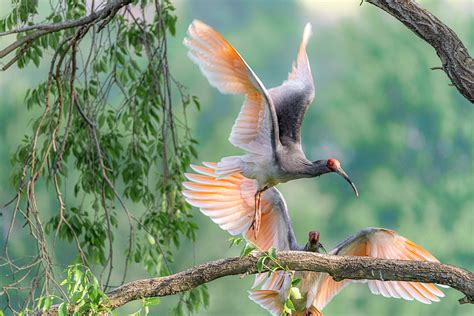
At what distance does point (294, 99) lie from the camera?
3.71 m

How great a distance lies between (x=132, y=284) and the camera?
2.88m

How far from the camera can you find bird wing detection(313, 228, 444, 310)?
11.6ft

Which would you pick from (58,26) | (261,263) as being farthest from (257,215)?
(58,26)

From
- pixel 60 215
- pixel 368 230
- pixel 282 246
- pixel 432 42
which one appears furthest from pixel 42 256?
pixel 432 42

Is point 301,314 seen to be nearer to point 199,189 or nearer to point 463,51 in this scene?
point 199,189

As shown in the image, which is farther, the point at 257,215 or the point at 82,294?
the point at 257,215

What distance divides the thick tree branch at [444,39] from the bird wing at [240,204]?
120cm

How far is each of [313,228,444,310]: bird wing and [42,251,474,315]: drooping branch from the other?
2.43 feet

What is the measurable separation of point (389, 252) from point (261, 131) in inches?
29.8

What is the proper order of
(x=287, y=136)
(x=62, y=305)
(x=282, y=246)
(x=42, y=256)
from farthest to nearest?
(x=282, y=246), (x=287, y=136), (x=42, y=256), (x=62, y=305)

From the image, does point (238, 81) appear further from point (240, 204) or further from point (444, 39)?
point (444, 39)

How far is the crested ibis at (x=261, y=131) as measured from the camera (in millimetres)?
3374

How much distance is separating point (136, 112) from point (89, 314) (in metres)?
1.78

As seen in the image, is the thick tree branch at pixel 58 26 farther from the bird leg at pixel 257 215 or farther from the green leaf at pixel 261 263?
the green leaf at pixel 261 263
